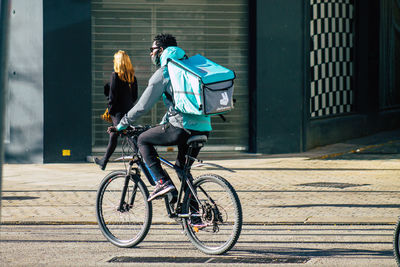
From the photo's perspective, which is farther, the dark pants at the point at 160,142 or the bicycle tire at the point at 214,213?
the dark pants at the point at 160,142

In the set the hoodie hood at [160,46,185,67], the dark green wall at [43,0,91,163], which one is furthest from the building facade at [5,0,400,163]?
the hoodie hood at [160,46,185,67]

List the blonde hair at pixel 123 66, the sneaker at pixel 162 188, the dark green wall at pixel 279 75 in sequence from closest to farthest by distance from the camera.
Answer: the sneaker at pixel 162 188 → the blonde hair at pixel 123 66 → the dark green wall at pixel 279 75

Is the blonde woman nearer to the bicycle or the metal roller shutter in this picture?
the metal roller shutter

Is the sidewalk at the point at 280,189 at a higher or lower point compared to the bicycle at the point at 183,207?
lower

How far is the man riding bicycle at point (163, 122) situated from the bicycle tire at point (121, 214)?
19 cm

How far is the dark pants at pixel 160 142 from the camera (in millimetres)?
6695

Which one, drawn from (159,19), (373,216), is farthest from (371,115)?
(373,216)

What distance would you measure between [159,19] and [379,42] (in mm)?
7429

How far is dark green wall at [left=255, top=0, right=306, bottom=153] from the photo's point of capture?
15.0 meters

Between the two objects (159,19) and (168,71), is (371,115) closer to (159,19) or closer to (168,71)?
(159,19)

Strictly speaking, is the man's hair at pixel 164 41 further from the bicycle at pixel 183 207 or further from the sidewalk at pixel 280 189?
the sidewalk at pixel 280 189

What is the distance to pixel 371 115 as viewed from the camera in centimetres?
1964

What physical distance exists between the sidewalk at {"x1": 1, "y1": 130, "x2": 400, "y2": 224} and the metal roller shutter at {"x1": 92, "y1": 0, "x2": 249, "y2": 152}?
88cm

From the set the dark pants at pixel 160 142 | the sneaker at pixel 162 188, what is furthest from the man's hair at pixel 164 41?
the sneaker at pixel 162 188
